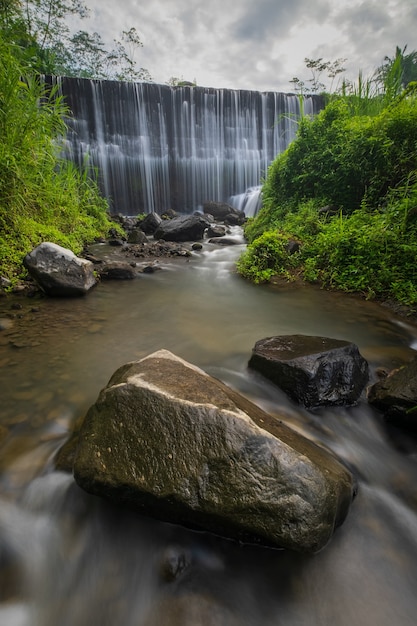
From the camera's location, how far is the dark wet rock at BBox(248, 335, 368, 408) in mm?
2145

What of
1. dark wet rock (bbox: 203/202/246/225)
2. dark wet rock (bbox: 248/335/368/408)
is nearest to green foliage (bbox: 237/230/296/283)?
dark wet rock (bbox: 248/335/368/408)

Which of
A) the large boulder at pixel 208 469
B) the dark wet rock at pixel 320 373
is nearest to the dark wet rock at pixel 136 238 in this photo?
the dark wet rock at pixel 320 373

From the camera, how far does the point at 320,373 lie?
84.4 inches

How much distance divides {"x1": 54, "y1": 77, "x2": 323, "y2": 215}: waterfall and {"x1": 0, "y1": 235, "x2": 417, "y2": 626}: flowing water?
12.8 m

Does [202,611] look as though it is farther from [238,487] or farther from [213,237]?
[213,237]

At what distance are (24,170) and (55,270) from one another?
1.88 m

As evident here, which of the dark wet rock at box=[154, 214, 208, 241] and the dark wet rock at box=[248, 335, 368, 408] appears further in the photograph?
the dark wet rock at box=[154, 214, 208, 241]

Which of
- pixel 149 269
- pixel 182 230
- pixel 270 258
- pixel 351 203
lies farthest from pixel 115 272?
pixel 351 203

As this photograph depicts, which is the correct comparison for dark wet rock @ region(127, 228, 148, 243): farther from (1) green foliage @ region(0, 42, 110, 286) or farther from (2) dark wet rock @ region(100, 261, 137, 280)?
(2) dark wet rock @ region(100, 261, 137, 280)

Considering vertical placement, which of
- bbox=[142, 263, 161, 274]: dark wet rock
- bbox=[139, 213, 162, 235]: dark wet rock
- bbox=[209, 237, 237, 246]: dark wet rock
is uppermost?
bbox=[139, 213, 162, 235]: dark wet rock

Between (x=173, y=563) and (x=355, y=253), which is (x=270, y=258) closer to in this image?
(x=355, y=253)

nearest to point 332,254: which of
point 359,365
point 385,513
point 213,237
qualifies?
point 359,365

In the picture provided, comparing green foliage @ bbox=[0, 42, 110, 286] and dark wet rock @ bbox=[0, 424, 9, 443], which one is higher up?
green foliage @ bbox=[0, 42, 110, 286]

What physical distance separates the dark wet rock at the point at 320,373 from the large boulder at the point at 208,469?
62cm
